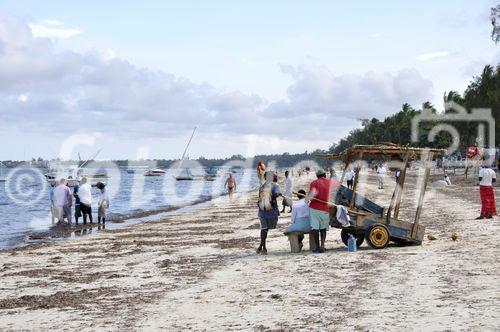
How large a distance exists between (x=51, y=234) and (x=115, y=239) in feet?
14.3

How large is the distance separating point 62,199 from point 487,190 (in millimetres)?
15205

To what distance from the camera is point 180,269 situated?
43.6ft

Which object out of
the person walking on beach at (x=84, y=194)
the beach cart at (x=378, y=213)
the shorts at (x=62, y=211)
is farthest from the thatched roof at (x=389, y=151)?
the shorts at (x=62, y=211)

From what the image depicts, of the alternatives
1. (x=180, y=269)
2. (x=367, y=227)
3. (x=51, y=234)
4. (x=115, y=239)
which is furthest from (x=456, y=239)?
(x=51, y=234)

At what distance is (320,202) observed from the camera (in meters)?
14.0

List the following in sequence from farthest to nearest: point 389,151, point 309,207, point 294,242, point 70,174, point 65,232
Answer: point 70,174 < point 65,232 < point 294,242 < point 389,151 < point 309,207

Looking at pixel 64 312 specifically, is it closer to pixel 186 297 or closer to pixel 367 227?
pixel 186 297

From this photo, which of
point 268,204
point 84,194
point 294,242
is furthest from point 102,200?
point 294,242

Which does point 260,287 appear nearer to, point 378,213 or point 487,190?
point 378,213

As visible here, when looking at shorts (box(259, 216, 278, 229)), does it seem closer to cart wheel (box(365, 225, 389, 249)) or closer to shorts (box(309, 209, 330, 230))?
shorts (box(309, 209, 330, 230))

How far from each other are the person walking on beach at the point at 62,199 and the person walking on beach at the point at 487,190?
14.6m

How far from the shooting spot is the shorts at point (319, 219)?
14070 millimetres

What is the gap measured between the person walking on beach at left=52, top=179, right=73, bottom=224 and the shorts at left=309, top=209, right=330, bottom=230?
1347 centimetres

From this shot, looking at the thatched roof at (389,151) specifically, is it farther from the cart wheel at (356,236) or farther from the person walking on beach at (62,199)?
the person walking on beach at (62,199)
